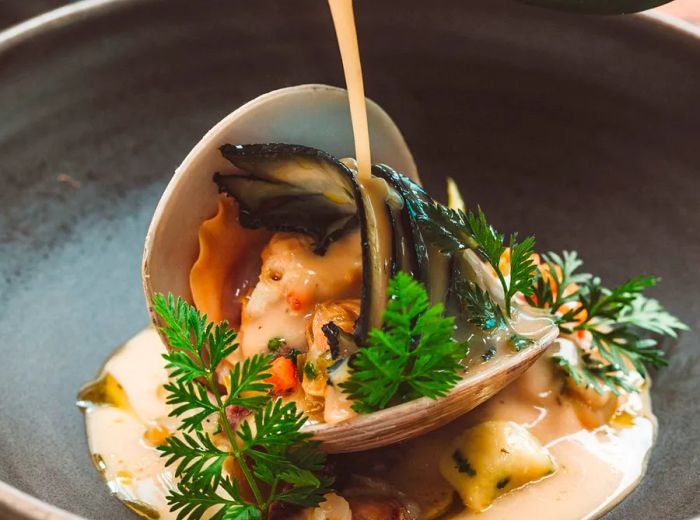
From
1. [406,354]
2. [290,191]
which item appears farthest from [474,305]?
[290,191]

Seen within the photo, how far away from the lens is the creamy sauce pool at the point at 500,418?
1.78 metres

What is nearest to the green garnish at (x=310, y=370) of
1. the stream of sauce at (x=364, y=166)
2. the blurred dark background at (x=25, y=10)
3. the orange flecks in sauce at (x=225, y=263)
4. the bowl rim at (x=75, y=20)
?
the stream of sauce at (x=364, y=166)

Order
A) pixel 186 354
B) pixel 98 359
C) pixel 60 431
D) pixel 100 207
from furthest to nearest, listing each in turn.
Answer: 1. pixel 100 207
2. pixel 98 359
3. pixel 60 431
4. pixel 186 354

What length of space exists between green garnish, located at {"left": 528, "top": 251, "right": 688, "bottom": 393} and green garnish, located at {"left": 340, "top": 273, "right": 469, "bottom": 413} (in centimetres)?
53

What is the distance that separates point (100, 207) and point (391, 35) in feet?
3.51

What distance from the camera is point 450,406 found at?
160 cm

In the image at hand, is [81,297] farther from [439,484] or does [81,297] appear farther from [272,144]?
[439,484]

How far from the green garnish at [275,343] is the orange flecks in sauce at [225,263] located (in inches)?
7.8

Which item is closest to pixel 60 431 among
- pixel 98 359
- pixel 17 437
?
pixel 17 437

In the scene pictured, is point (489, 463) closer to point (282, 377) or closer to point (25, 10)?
point (282, 377)

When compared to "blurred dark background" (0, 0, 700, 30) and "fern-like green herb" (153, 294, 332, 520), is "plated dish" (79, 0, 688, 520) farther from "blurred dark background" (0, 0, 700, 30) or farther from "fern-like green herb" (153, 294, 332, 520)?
"blurred dark background" (0, 0, 700, 30)

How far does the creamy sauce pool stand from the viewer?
1781 mm

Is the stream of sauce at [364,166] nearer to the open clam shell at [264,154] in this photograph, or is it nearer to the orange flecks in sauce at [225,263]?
the open clam shell at [264,154]

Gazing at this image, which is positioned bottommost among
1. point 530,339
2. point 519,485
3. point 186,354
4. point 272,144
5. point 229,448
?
point 519,485
